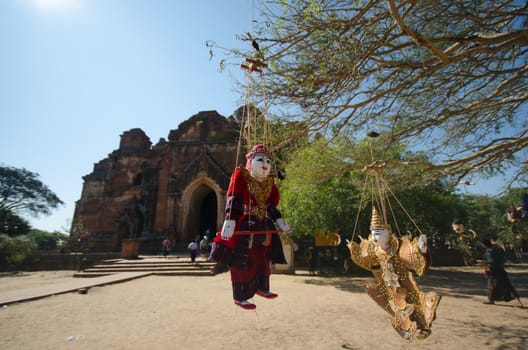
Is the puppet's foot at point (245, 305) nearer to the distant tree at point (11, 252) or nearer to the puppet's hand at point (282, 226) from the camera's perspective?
the puppet's hand at point (282, 226)

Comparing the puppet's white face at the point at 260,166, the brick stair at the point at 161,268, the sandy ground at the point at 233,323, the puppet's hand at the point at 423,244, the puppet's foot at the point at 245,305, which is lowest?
the sandy ground at the point at 233,323

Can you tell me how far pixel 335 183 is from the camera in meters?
12.0

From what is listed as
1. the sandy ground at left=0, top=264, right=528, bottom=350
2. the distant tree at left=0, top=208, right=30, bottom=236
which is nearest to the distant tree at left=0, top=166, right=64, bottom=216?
the distant tree at left=0, top=208, right=30, bottom=236

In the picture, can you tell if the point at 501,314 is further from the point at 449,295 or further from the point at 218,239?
the point at 218,239

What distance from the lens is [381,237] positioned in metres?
4.10

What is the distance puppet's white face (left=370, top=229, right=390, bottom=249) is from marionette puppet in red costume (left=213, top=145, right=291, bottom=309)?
5.71ft

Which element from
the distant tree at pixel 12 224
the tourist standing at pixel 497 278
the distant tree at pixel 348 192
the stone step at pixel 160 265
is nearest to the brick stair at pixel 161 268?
the stone step at pixel 160 265

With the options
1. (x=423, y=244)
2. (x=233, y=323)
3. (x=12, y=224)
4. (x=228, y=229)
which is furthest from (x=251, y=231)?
(x=12, y=224)

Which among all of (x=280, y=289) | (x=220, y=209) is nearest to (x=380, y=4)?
(x=280, y=289)

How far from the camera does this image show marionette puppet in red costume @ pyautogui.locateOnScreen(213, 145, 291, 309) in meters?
2.88

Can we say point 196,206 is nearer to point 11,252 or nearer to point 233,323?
point 11,252

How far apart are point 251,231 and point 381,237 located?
229 cm

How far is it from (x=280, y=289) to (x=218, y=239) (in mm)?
6929

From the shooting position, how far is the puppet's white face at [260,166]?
3.15 m
